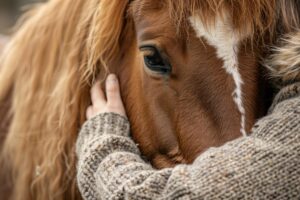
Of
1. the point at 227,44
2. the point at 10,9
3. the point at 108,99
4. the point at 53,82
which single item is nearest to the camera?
the point at 227,44

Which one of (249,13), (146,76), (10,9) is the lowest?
(10,9)

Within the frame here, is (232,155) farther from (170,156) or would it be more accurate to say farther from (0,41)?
(0,41)

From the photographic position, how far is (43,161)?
1804 millimetres

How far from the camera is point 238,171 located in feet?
3.90

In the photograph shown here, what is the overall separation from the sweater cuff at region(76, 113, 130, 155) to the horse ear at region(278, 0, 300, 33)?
46 centimetres

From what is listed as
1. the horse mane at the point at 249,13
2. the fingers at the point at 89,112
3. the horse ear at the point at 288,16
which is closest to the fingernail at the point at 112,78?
the fingers at the point at 89,112

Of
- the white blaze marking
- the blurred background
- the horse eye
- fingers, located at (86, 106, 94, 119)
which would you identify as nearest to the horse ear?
the white blaze marking

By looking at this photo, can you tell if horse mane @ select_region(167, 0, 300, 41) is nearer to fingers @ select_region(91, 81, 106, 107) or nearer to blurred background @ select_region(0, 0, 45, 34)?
fingers @ select_region(91, 81, 106, 107)

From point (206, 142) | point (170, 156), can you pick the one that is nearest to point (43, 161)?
point (170, 156)

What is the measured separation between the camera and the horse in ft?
4.51

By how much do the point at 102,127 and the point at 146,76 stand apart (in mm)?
174

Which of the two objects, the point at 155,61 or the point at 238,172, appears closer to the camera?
the point at 238,172

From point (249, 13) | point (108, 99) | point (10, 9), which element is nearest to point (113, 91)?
point (108, 99)

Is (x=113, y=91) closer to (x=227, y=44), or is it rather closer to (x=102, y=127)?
(x=102, y=127)
